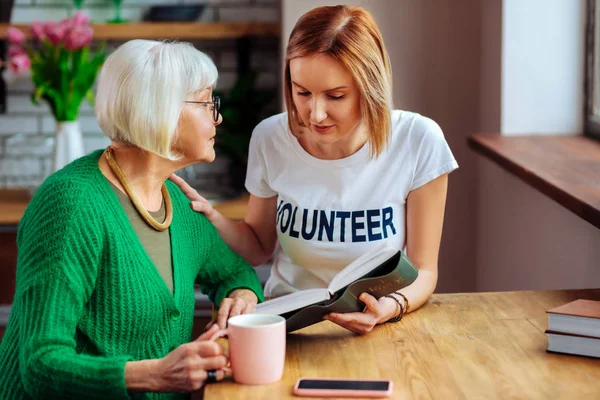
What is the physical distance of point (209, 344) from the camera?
130 cm

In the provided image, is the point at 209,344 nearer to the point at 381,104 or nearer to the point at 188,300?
the point at 188,300

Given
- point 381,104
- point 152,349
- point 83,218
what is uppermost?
point 381,104

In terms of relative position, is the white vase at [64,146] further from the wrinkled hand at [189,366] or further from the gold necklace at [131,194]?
the wrinkled hand at [189,366]

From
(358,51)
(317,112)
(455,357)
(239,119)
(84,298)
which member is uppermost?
(358,51)

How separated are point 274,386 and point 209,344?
12 cm

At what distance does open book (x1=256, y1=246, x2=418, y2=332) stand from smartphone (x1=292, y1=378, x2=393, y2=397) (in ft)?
0.59

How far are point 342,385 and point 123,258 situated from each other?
17.5 inches

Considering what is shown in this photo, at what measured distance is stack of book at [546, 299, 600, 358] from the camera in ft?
4.50

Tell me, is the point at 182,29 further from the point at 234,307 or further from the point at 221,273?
the point at 234,307

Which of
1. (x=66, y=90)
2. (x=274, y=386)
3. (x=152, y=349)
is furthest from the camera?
(x=66, y=90)

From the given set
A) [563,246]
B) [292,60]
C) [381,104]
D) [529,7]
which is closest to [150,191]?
[292,60]

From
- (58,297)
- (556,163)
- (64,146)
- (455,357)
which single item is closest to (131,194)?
(58,297)

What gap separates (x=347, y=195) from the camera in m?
1.84

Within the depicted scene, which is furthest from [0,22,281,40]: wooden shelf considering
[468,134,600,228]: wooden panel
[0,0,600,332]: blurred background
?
[468,134,600,228]: wooden panel
